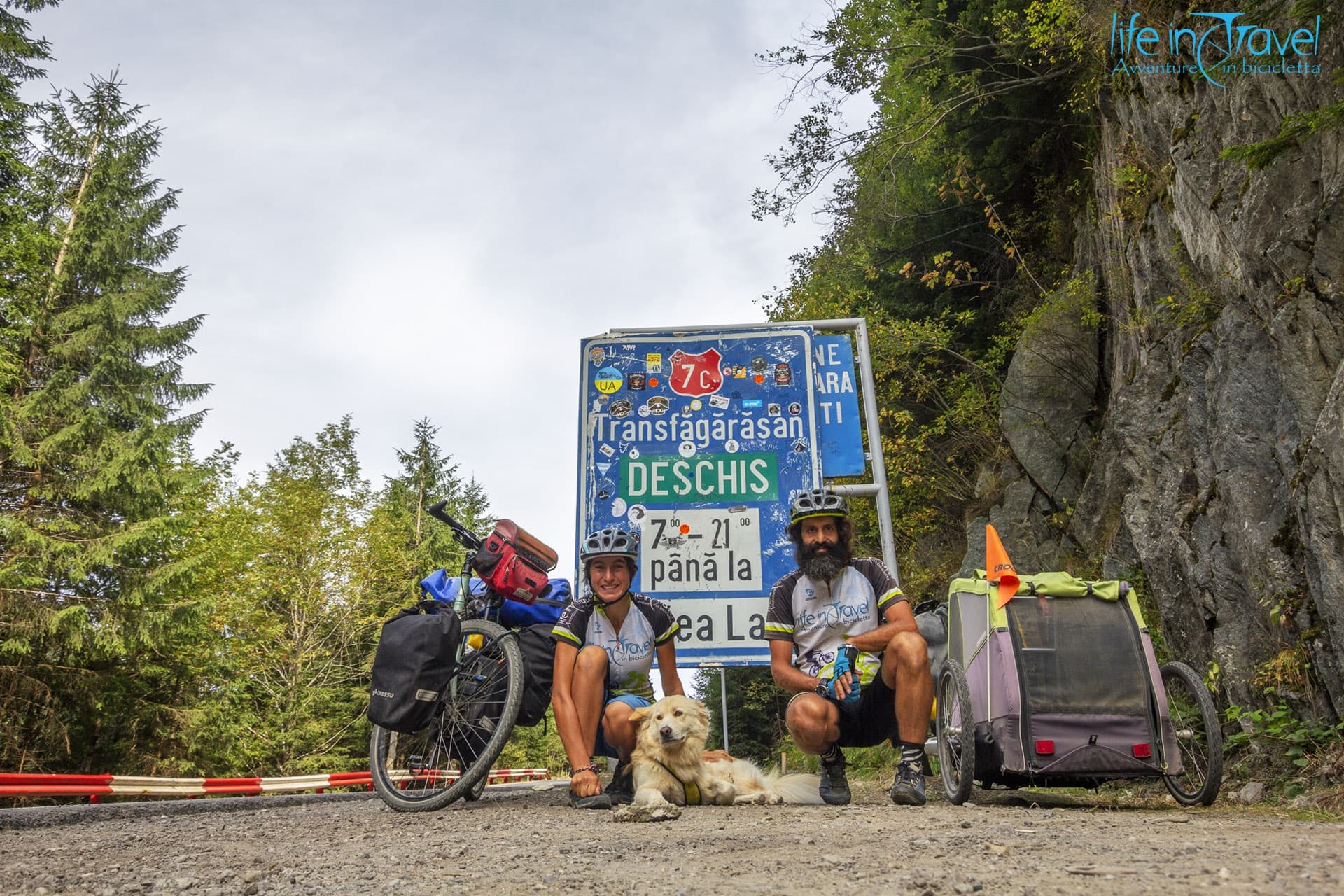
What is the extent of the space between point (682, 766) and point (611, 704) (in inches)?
22.0

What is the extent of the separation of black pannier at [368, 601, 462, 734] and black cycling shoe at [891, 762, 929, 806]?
2.52m

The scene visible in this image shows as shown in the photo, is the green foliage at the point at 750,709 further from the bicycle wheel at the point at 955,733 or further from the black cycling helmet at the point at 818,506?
the bicycle wheel at the point at 955,733

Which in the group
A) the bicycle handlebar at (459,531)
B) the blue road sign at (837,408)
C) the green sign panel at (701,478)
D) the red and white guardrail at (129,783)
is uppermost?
the blue road sign at (837,408)

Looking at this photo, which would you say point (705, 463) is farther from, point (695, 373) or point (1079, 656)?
point (1079, 656)

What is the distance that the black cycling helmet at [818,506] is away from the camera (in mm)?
5076

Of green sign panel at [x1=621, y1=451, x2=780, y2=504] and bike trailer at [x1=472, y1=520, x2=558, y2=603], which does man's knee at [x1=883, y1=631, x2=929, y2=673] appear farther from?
green sign panel at [x1=621, y1=451, x2=780, y2=504]

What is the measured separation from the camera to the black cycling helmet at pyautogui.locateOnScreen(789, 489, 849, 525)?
5076mm

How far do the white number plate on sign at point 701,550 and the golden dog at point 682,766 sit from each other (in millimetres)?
1996

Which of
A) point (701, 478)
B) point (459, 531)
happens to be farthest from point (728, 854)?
point (701, 478)

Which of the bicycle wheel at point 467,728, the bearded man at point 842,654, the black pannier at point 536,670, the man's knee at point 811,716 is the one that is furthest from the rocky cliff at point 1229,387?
the bicycle wheel at point 467,728

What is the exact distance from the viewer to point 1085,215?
11.3 meters

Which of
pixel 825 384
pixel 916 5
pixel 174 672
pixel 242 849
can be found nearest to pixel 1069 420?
pixel 825 384

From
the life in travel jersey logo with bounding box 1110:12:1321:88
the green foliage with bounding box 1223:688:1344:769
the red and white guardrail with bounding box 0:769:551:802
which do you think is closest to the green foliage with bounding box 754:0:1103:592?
the life in travel jersey logo with bounding box 1110:12:1321:88

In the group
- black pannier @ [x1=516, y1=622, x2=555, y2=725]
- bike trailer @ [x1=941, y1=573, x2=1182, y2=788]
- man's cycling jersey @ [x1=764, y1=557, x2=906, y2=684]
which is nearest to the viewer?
bike trailer @ [x1=941, y1=573, x2=1182, y2=788]
